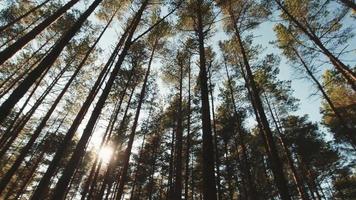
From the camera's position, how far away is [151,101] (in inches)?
752

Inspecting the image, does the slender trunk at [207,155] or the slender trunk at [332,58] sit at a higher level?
the slender trunk at [332,58]

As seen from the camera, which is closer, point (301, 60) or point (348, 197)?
point (301, 60)

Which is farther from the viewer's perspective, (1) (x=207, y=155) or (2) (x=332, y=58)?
(2) (x=332, y=58)

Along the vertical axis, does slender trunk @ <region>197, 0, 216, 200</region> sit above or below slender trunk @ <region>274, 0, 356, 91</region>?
below

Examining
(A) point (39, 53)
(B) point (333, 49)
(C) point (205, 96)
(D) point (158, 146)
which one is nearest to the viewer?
(C) point (205, 96)

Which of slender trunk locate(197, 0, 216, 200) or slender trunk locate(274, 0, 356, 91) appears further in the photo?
slender trunk locate(274, 0, 356, 91)

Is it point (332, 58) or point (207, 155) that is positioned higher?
point (332, 58)

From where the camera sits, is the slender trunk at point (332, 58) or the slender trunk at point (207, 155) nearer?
the slender trunk at point (207, 155)

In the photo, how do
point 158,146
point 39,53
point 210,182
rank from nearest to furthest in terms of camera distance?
point 210,182 → point 39,53 → point 158,146

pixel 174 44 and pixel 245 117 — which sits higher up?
pixel 174 44

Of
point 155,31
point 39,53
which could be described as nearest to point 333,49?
point 155,31

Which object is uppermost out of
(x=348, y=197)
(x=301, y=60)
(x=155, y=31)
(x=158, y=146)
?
(x=155, y=31)

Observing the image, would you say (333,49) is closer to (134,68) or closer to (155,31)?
(155,31)

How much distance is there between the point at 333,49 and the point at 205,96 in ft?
30.4
